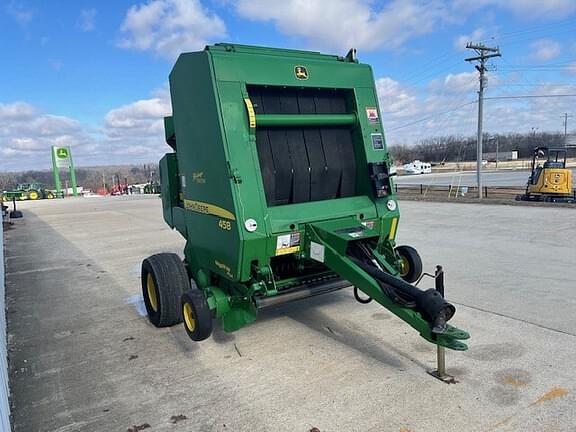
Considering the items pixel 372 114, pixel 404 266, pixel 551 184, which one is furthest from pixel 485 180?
pixel 372 114

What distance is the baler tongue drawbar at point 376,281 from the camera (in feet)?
9.27

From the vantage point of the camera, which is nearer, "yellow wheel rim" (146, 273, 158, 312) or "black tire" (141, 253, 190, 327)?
"black tire" (141, 253, 190, 327)

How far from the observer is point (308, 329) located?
448 cm

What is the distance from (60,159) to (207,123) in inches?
1880

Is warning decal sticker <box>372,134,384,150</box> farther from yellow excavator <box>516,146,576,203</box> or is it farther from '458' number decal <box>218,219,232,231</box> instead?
yellow excavator <box>516,146,576,203</box>

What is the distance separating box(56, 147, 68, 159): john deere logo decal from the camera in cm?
4504

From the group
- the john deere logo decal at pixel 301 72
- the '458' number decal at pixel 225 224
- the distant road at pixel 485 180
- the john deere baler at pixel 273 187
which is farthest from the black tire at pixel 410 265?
the distant road at pixel 485 180

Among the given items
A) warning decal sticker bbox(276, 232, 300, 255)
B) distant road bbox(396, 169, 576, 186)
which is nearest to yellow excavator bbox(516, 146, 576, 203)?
distant road bbox(396, 169, 576, 186)

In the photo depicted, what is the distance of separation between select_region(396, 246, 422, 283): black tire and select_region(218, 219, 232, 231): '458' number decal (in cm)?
219

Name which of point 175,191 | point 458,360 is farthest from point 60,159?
point 458,360

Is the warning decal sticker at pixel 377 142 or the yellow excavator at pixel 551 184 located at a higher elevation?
the warning decal sticker at pixel 377 142

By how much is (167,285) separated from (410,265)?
272cm

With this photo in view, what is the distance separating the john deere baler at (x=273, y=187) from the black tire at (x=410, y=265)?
545 millimetres

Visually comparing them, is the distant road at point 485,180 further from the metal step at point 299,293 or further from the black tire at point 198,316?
the black tire at point 198,316
